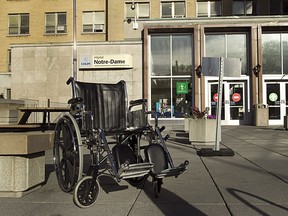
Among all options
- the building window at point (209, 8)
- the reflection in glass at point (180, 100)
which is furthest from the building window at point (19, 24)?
the reflection in glass at point (180, 100)

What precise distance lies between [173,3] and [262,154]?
2641 centimetres

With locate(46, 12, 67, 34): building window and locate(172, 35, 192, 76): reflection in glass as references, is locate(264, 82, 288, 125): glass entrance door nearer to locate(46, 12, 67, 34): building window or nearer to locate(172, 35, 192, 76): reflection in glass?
locate(172, 35, 192, 76): reflection in glass

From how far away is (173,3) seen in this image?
3419 centimetres

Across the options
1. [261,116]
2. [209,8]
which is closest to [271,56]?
[261,116]

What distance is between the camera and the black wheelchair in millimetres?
4887

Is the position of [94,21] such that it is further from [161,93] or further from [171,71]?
[161,93]

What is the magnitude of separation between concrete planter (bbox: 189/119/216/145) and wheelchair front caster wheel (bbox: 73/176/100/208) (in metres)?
7.09

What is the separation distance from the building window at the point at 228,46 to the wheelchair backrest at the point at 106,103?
19.7 meters

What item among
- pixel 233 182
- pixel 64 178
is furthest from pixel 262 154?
pixel 64 178

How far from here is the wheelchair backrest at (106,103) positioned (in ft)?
20.1

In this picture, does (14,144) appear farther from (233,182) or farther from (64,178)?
(233,182)

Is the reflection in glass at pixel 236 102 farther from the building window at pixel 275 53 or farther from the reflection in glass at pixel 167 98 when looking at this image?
the reflection in glass at pixel 167 98

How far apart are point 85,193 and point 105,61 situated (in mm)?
21735

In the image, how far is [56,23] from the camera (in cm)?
3669
